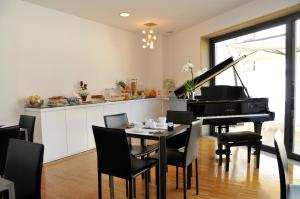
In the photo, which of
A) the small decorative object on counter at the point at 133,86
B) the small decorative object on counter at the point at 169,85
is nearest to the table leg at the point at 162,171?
the small decorative object on counter at the point at 133,86

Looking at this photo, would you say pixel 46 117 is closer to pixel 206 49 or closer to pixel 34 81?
pixel 34 81

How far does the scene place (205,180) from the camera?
321cm

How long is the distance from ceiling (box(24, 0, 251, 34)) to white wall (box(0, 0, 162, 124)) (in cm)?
25

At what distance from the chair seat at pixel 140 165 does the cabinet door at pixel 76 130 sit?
2.25 metres

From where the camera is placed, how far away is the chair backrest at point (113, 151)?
214cm

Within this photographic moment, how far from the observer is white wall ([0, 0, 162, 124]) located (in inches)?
151

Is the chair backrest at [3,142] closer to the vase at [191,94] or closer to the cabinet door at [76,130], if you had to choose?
the cabinet door at [76,130]

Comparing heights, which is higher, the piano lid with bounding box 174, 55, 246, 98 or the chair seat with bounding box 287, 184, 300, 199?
the piano lid with bounding box 174, 55, 246, 98

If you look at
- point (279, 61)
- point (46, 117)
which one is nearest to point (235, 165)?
point (279, 61)

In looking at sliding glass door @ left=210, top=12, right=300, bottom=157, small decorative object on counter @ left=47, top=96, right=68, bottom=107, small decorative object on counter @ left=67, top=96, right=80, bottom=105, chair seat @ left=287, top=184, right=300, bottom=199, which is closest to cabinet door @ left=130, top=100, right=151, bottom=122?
small decorative object on counter @ left=67, top=96, right=80, bottom=105

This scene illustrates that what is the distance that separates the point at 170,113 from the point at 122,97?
216 centimetres

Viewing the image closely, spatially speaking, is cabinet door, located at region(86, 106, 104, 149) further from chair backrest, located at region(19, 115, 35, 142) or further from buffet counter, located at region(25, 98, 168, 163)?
chair backrest, located at region(19, 115, 35, 142)

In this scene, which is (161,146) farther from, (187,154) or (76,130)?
(76,130)

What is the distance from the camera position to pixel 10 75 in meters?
3.85
